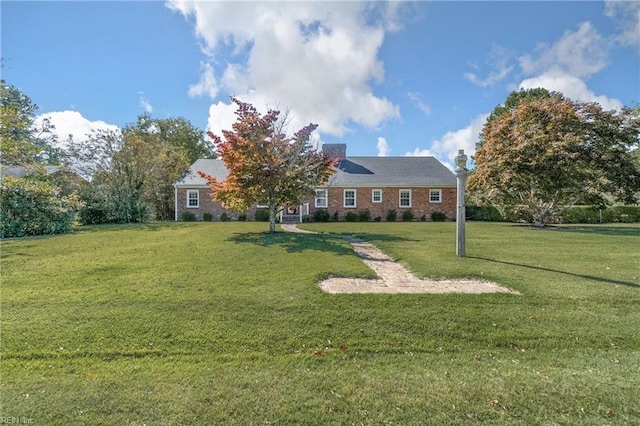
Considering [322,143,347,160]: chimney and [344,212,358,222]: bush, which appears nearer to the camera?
[344,212,358,222]: bush

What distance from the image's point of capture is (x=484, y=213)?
2550 centimetres

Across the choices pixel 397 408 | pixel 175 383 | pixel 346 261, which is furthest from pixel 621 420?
pixel 346 261

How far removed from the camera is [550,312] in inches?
177

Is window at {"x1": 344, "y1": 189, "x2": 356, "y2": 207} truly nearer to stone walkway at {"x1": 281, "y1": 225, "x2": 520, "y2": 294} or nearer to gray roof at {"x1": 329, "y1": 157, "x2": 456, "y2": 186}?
gray roof at {"x1": 329, "y1": 157, "x2": 456, "y2": 186}

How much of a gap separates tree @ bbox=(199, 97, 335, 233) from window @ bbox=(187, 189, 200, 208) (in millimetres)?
11767

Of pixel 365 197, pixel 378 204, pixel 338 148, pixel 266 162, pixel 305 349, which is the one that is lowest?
pixel 305 349

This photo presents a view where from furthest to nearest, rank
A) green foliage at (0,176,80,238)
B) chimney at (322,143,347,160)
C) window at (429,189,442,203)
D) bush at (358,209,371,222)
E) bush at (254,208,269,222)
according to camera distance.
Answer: chimney at (322,143,347,160) < window at (429,189,442,203) < bush at (358,209,371,222) < bush at (254,208,269,222) < green foliage at (0,176,80,238)

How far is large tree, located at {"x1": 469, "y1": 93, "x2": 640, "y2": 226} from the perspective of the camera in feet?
54.7

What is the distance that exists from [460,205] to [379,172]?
17.6 meters

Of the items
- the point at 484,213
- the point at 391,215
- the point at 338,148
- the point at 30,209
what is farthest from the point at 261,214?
the point at 484,213

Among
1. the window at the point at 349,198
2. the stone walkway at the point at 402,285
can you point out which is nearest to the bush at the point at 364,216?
the window at the point at 349,198

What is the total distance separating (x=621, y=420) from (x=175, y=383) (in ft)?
12.4

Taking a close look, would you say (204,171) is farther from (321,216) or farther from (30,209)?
(30,209)

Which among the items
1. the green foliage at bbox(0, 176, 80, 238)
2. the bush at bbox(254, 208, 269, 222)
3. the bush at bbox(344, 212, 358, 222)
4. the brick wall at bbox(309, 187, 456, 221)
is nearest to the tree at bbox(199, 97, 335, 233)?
the green foliage at bbox(0, 176, 80, 238)
